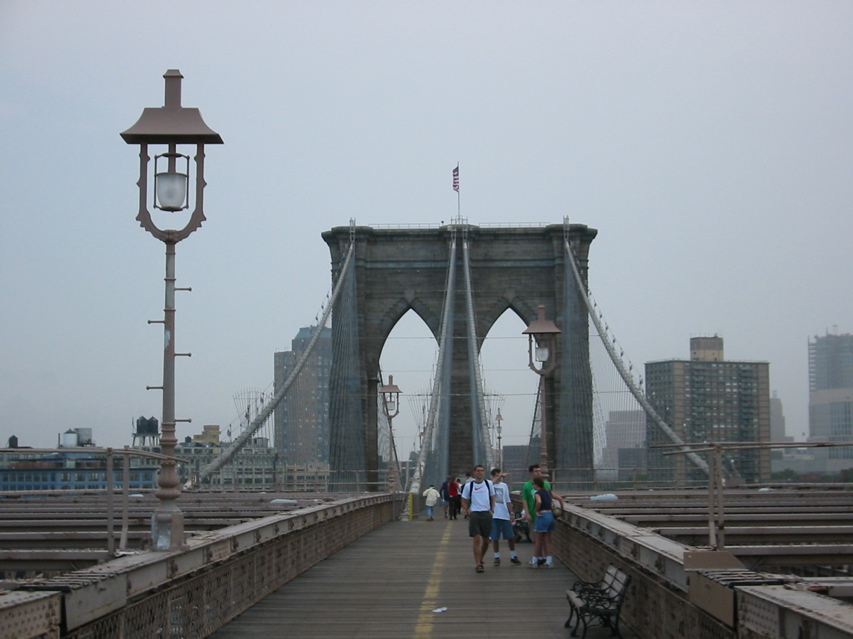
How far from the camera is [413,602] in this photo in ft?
34.0

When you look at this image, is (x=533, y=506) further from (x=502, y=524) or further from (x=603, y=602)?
(x=603, y=602)

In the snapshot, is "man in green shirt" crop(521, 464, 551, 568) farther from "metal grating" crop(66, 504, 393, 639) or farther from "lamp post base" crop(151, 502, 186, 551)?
"lamp post base" crop(151, 502, 186, 551)

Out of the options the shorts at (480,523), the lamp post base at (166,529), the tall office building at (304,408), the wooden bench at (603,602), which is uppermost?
the tall office building at (304,408)

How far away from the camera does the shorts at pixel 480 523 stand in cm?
1388

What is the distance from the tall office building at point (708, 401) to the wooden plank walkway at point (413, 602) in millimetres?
20007

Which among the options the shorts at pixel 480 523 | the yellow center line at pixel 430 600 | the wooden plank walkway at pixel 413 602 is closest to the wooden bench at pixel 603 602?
the wooden plank walkway at pixel 413 602

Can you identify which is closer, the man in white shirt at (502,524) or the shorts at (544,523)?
the shorts at (544,523)

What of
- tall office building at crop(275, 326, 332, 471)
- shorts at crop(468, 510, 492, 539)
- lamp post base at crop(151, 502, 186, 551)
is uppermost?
tall office building at crop(275, 326, 332, 471)

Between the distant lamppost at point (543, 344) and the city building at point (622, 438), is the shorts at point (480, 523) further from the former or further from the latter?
the city building at point (622, 438)

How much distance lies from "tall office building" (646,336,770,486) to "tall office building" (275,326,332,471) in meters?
9.61

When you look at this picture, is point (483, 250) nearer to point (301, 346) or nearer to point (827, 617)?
Answer: point (301, 346)

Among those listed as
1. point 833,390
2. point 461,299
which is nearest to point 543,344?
point 833,390

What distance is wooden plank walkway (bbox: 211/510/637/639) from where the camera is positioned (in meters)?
8.70

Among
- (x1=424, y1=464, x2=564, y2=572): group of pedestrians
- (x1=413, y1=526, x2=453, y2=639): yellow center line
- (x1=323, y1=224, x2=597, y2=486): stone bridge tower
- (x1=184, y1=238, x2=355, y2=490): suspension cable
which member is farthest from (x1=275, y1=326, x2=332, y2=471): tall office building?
(x1=424, y1=464, x2=564, y2=572): group of pedestrians
